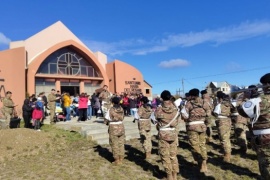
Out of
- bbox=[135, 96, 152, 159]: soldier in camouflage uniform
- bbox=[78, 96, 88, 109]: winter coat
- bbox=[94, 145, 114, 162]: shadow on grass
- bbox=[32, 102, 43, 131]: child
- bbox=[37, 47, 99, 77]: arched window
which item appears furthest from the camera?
bbox=[37, 47, 99, 77]: arched window

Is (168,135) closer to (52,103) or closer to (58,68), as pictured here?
(52,103)

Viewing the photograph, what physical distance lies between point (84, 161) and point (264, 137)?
5.48m

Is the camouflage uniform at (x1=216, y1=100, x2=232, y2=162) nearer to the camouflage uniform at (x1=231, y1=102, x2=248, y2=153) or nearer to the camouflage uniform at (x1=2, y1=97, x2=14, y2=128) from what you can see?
the camouflage uniform at (x1=231, y1=102, x2=248, y2=153)

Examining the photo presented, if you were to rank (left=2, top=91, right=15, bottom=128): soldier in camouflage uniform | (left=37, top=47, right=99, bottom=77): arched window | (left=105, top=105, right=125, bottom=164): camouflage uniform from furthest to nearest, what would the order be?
(left=37, top=47, right=99, bottom=77): arched window
(left=2, top=91, right=15, bottom=128): soldier in camouflage uniform
(left=105, top=105, right=125, bottom=164): camouflage uniform

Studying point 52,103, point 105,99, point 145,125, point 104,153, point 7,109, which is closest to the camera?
point 145,125

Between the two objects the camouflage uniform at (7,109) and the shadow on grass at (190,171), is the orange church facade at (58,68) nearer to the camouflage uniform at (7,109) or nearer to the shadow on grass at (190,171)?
the camouflage uniform at (7,109)

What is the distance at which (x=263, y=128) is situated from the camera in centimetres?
434

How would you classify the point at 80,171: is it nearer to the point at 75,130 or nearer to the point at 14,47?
the point at 75,130

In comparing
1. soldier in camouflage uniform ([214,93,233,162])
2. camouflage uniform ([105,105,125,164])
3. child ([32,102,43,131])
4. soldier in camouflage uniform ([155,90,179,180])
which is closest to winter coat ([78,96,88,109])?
child ([32,102,43,131])

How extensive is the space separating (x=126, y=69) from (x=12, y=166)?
1878 centimetres

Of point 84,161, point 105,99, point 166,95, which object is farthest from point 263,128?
point 105,99

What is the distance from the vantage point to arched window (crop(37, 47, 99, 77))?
891 inches

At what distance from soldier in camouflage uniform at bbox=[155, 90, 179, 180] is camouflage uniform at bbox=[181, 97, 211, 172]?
0.70m

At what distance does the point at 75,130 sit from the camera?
12.4 metres
